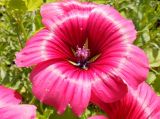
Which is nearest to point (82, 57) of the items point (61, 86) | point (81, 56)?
point (81, 56)

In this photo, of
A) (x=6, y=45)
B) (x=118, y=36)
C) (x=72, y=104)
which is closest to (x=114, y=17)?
(x=118, y=36)

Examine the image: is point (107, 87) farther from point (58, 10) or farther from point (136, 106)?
point (58, 10)

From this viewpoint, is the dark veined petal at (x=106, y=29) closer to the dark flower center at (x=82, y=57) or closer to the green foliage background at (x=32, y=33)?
the dark flower center at (x=82, y=57)

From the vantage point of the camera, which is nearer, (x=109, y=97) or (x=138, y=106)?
(x=109, y=97)

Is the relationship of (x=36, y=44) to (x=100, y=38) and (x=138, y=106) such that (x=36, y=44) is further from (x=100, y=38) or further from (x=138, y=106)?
(x=138, y=106)

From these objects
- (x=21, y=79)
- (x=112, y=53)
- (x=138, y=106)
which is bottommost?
(x=21, y=79)

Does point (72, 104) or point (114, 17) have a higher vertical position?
point (114, 17)
